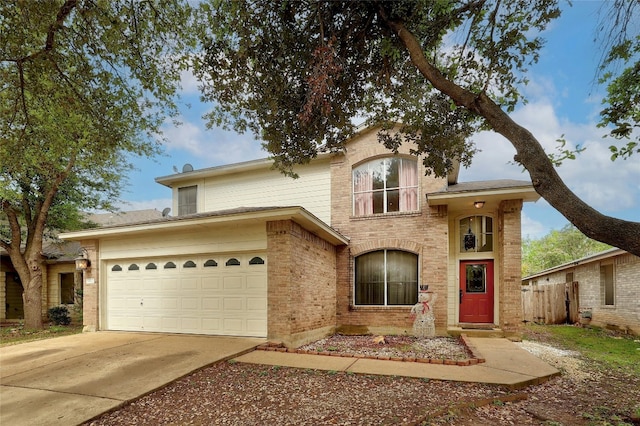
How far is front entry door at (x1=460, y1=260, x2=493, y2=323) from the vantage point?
10.7 metres

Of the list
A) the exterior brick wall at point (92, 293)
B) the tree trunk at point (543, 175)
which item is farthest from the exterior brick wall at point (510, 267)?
the exterior brick wall at point (92, 293)

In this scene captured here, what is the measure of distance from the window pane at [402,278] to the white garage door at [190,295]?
4436mm

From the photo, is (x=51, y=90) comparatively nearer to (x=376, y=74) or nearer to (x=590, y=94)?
(x=376, y=74)

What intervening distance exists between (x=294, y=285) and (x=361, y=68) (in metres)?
4.90

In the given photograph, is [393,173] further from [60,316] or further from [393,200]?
[60,316]

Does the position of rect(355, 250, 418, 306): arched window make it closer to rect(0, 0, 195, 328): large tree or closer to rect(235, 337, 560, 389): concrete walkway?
rect(235, 337, 560, 389): concrete walkway

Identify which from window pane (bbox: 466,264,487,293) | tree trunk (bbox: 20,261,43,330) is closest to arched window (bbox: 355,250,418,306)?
window pane (bbox: 466,264,487,293)

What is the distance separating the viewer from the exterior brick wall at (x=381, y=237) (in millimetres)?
10539

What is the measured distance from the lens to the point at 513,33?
18.8ft

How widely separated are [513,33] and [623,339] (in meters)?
10.5

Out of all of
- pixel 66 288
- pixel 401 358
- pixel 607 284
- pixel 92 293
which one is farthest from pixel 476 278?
pixel 66 288

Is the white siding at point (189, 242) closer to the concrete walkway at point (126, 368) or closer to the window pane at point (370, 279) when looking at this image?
the concrete walkway at point (126, 368)

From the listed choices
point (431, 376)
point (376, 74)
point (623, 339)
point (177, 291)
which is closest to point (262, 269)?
point (177, 291)

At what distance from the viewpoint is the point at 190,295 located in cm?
923
